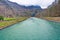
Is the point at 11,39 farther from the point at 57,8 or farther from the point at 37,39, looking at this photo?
the point at 57,8

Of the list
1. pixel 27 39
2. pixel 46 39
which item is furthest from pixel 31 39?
pixel 46 39

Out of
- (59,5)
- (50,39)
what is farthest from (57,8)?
(50,39)

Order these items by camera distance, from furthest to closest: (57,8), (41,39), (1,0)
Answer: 1. (1,0)
2. (57,8)
3. (41,39)

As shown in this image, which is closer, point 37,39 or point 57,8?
point 37,39

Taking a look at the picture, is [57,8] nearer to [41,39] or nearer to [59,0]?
[59,0]

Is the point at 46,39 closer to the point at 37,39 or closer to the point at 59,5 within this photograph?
the point at 37,39

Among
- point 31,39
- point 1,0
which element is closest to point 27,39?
point 31,39

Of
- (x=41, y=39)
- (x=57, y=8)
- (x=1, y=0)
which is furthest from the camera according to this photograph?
(x=1, y=0)

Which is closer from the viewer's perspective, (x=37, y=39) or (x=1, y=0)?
(x=37, y=39)
